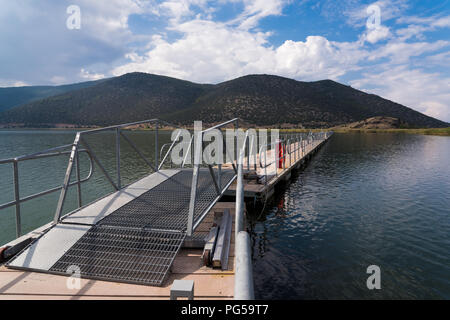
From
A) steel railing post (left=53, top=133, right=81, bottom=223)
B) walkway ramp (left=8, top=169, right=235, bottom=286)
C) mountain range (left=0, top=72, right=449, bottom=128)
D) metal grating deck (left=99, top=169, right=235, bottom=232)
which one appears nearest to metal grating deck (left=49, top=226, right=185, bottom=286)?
walkway ramp (left=8, top=169, right=235, bottom=286)

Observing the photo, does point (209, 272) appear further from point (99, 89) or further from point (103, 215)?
point (99, 89)

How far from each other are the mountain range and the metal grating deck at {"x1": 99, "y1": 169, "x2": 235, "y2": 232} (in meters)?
75.0

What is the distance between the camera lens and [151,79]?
135m

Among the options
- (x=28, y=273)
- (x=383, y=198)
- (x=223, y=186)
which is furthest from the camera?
(x=383, y=198)

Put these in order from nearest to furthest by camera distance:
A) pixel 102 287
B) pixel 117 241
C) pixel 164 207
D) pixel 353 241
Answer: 1. pixel 102 287
2. pixel 117 241
3. pixel 164 207
4. pixel 353 241

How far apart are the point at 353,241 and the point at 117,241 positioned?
6399mm

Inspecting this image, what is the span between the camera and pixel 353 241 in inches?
300

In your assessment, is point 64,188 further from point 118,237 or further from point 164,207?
point 164,207

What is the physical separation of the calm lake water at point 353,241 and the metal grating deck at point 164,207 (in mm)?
2115

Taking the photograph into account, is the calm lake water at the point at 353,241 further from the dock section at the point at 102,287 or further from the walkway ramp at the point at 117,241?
the walkway ramp at the point at 117,241

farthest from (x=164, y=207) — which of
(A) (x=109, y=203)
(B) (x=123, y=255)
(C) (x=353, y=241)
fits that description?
(C) (x=353, y=241)

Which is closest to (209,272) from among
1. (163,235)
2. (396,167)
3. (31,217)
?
(163,235)

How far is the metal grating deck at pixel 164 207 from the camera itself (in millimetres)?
4613
